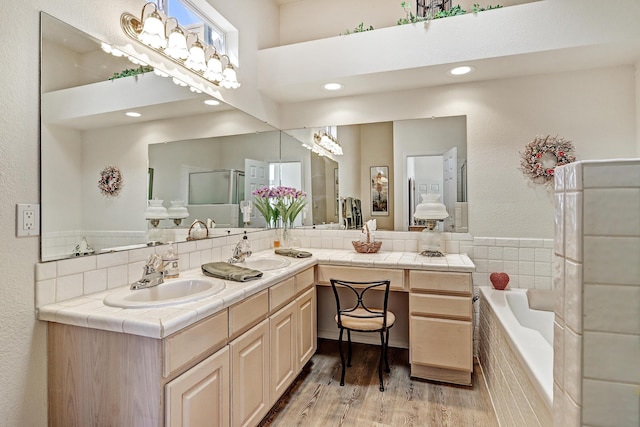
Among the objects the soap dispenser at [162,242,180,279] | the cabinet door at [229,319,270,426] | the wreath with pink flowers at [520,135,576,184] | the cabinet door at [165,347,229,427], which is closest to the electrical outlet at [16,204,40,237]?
the soap dispenser at [162,242,180,279]

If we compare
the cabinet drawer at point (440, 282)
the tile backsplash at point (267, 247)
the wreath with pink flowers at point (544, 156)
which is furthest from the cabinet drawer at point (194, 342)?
the wreath with pink flowers at point (544, 156)

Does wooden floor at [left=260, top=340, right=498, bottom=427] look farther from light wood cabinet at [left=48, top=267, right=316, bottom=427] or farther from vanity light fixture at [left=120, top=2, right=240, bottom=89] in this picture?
vanity light fixture at [left=120, top=2, right=240, bottom=89]

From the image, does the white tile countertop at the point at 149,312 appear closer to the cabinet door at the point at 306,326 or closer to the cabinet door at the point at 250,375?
the cabinet door at the point at 250,375

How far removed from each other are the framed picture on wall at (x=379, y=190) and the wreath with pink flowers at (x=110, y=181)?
2086 mm

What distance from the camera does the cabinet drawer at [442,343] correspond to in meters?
2.28

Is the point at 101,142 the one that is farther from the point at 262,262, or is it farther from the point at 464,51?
the point at 464,51

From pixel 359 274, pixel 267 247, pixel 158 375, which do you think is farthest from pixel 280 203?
pixel 158 375

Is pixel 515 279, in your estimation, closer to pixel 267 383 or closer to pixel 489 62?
pixel 489 62

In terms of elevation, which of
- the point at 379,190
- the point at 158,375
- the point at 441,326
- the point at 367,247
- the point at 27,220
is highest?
the point at 379,190

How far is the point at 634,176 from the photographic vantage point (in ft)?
1.86

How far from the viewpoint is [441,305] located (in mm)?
2314

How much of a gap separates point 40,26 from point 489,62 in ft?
8.70

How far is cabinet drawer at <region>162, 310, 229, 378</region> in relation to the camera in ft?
3.80

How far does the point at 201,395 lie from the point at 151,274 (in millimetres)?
639
